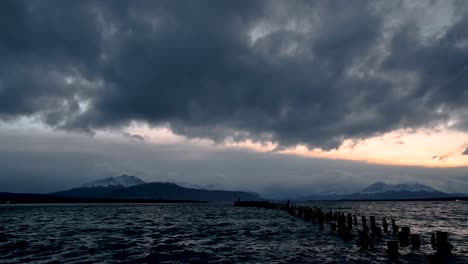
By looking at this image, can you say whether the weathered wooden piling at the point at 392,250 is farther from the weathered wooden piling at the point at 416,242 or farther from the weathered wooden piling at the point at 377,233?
the weathered wooden piling at the point at 377,233

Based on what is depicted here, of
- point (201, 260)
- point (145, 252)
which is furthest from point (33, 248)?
point (201, 260)

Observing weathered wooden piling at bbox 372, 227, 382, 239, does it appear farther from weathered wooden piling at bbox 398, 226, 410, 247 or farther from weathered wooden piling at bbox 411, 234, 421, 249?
weathered wooden piling at bbox 411, 234, 421, 249

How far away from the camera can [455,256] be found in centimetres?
2598

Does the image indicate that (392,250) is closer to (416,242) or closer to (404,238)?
(416,242)

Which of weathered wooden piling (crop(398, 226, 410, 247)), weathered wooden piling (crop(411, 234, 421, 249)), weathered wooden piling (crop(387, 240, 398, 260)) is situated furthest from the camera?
weathered wooden piling (crop(398, 226, 410, 247))

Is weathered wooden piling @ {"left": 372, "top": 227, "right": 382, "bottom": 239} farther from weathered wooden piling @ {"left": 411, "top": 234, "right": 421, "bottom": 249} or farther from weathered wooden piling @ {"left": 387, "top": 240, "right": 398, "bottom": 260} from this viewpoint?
weathered wooden piling @ {"left": 387, "top": 240, "right": 398, "bottom": 260}

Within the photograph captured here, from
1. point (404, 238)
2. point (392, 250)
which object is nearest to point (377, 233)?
point (404, 238)

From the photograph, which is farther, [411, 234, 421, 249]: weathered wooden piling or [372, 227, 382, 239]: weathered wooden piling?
[372, 227, 382, 239]: weathered wooden piling

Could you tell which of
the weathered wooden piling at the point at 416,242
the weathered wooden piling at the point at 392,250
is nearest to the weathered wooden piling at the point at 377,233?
the weathered wooden piling at the point at 416,242

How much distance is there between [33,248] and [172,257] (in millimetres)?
12586

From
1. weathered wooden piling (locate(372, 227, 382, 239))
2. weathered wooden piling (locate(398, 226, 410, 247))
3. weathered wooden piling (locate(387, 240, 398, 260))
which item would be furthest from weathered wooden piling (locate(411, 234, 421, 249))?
weathered wooden piling (locate(372, 227, 382, 239))

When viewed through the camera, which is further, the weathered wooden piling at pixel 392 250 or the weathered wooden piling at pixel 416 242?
the weathered wooden piling at pixel 416 242

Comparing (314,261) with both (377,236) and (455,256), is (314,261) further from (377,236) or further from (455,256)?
(377,236)

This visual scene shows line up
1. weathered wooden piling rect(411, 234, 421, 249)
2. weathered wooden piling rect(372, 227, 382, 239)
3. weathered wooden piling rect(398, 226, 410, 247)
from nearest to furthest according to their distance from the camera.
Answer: weathered wooden piling rect(411, 234, 421, 249)
weathered wooden piling rect(398, 226, 410, 247)
weathered wooden piling rect(372, 227, 382, 239)
